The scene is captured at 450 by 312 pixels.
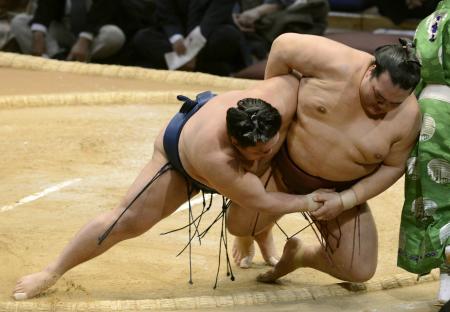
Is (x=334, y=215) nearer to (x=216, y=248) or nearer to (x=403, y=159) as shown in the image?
(x=403, y=159)

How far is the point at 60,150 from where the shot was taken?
175 inches

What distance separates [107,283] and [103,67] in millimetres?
2689

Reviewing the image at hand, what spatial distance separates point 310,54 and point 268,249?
897 mm

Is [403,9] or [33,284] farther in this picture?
[403,9]

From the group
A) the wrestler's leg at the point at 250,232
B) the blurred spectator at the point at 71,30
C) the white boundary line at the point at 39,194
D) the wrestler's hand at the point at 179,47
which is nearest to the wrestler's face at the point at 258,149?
the wrestler's leg at the point at 250,232

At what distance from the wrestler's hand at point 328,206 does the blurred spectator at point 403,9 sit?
13.0ft

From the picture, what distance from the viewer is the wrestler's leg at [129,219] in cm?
292

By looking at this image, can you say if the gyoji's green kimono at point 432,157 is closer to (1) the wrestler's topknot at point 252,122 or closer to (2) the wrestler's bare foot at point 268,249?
(1) the wrestler's topknot at point 252,122

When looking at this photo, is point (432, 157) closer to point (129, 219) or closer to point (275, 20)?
point (129, 219)

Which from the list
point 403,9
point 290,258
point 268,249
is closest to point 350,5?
point 403,9

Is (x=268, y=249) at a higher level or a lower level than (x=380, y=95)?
lower

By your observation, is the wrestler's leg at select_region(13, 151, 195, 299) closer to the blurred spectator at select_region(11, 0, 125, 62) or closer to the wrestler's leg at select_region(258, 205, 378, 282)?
the wrestler's leg at select_region(258, 205, 378, 282)

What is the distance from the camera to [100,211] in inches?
152

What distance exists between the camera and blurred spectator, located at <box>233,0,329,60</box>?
6.19 meters
